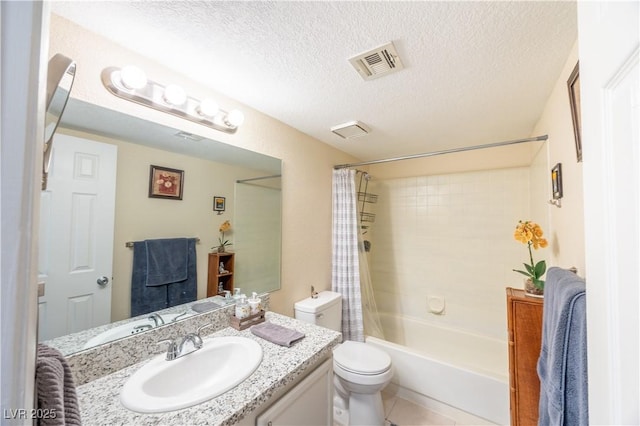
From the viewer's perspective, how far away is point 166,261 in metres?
1.24

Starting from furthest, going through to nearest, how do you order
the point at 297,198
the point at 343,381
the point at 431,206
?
1. the point at 431,206
2. the point at 297,198
3. the point at 343,381

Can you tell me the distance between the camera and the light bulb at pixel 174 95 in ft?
3.92

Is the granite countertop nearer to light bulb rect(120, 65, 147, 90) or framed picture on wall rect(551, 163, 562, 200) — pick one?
light bulb rect(120, 65, 147, 90)

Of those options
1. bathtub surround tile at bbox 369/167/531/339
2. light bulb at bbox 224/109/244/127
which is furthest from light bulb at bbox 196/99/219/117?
bathtub surround tile at bbox 369/167/531/339

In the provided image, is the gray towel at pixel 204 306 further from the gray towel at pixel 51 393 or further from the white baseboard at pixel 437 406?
the white baseboard at pixel 437 406

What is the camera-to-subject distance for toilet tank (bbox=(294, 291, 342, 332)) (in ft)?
6.27

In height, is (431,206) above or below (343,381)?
above

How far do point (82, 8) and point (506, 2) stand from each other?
5.09 feet

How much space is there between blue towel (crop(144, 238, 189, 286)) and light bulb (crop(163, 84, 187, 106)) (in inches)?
27.4

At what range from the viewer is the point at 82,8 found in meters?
0.90

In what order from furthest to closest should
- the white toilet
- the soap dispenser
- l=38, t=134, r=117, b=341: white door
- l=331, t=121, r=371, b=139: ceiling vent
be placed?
1. l=331, t=121, r=371, b=139: ceiling vent
2. the white toilet
3. the soap dispenser
4. l=38, t=134, r=117, b=341: white door

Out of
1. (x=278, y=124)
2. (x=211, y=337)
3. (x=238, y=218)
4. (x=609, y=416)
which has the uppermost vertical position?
(x=278, y=124)

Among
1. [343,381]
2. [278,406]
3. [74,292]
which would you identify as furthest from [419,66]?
[343,381]

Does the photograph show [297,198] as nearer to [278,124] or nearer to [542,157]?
[278,124]
